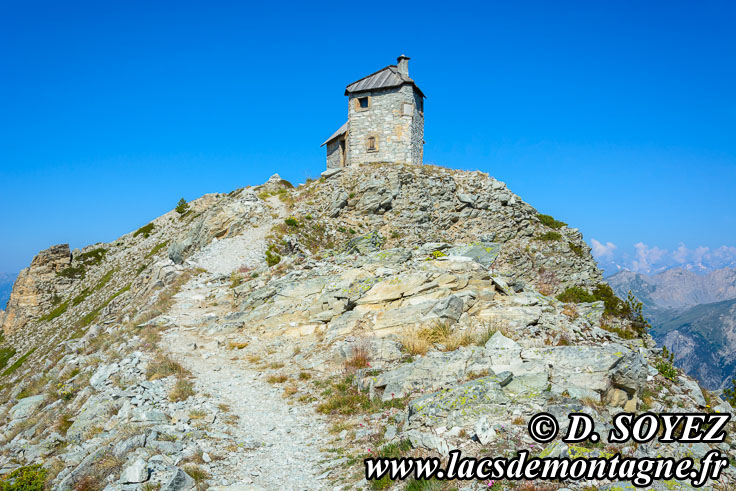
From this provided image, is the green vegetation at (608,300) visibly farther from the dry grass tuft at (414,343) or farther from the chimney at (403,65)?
the chimney at (403,65)

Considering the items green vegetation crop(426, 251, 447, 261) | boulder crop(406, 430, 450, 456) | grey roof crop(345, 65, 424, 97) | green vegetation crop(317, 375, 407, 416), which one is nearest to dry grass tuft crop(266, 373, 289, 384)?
green vegetation crop(317, 375, 407, 416)

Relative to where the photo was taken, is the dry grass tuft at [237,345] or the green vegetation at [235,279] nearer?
the dry grass tuft at [237,345]

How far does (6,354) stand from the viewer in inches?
2074

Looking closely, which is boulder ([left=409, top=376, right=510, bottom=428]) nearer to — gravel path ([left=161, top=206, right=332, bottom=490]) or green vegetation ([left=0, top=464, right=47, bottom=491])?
gravel path ([left=161, top=206, right=332, bottom=490])

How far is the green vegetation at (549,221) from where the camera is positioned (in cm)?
4570

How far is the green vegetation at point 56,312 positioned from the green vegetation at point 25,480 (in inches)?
2167

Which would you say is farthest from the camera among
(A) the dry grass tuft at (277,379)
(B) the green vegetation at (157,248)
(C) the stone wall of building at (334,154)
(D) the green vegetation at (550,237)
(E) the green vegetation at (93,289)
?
A: (E) the green vegetation at (93,289)

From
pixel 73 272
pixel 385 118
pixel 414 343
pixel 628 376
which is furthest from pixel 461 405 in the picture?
pixel 73 272

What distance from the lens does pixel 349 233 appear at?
1519 inches

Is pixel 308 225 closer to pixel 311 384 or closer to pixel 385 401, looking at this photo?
pixel 311 384

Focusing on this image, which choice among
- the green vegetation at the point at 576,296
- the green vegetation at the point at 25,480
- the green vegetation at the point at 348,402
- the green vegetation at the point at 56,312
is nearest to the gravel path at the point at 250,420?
the green vegetation at the point at 348,402

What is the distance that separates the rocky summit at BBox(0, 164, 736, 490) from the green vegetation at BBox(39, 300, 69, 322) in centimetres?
3612

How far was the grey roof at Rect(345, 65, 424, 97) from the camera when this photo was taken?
4700 cm

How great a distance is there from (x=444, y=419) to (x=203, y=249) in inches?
1140
